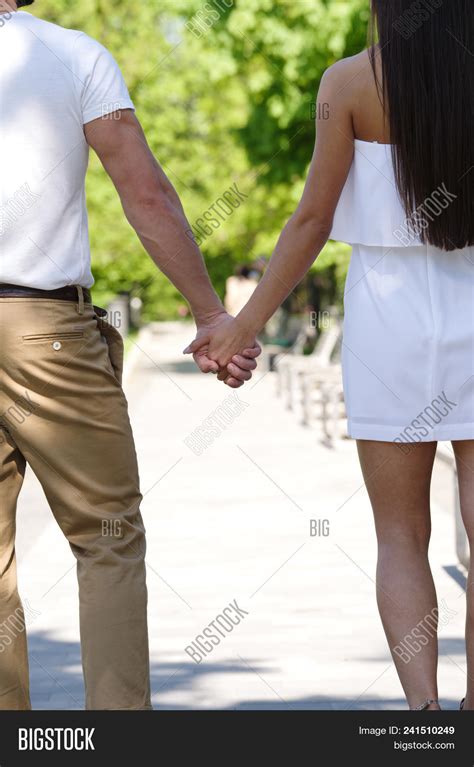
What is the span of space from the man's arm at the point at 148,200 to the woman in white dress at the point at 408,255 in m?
0.36

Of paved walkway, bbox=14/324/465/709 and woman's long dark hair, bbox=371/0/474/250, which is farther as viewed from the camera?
paved walkway, bbox=14/324/465/709

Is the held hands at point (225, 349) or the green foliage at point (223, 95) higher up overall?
the green foliage at point (223, 95)

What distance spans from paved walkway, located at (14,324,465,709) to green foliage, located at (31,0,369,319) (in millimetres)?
5112

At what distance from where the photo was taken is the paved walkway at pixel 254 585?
506cm

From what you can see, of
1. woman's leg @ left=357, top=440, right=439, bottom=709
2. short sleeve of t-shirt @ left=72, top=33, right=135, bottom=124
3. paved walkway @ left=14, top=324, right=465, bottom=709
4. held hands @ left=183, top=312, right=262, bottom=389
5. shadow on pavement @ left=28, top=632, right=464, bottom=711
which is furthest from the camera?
paved walkway @ left=14, top=324, right=465, bottom=709

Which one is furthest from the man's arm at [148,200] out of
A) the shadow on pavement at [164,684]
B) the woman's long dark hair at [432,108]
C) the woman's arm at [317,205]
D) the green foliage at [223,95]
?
the green foliage at [223,95]

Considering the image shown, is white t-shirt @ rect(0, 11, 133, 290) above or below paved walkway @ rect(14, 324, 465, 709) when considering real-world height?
above

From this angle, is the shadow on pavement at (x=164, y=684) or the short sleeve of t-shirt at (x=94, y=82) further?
the shadow on pavement at (x=164, y=684)

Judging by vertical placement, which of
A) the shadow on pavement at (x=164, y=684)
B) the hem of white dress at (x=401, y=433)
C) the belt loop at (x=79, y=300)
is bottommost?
the shadow on pavement at (x=164, y=684)

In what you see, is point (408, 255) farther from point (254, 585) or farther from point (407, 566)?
point (254, 585)

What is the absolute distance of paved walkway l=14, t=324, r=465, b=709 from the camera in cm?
506

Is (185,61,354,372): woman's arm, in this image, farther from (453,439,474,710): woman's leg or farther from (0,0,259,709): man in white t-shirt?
(453,439,474,710): woman's leg

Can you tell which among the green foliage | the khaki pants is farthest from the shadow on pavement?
the green foliage

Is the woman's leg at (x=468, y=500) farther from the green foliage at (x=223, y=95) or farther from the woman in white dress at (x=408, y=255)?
the green foliage at (x=223, y=95)
